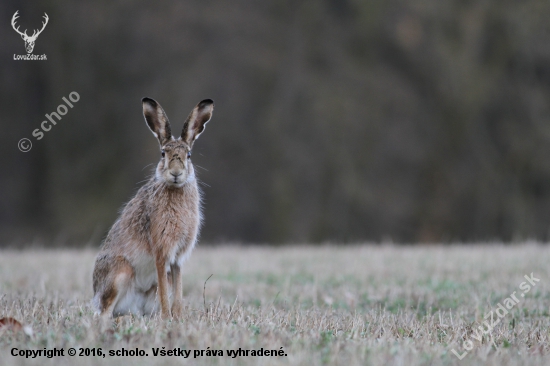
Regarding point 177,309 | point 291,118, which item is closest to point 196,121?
point 177,309

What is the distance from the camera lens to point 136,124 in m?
22.2

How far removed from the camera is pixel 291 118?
71.3 ft

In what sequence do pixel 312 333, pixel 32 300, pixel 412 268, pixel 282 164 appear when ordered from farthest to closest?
1. pixel 282 164
2. pixel 412 268
3. pixel 32 300
4. pixel 312 333

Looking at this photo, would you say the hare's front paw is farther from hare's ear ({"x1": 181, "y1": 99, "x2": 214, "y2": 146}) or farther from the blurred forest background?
the blurred forest background

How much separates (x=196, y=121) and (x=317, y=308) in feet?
7.83

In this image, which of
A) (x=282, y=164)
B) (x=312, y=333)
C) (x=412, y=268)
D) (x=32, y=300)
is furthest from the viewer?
(x=282, y=164)

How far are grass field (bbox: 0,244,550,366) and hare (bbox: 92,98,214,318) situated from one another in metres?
0.32

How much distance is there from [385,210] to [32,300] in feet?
52.9

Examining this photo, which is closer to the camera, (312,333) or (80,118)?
(312,333)

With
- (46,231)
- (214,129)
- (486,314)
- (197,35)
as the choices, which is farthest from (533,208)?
(486,314)

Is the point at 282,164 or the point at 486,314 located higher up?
the point at 282,164

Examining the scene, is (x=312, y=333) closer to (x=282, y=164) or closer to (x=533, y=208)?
(x=282, y=164)

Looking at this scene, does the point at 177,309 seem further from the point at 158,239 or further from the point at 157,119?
the point at 157,119

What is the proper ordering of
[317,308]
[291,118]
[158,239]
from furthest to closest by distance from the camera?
[291,118]
[317,308]
[158,239]
